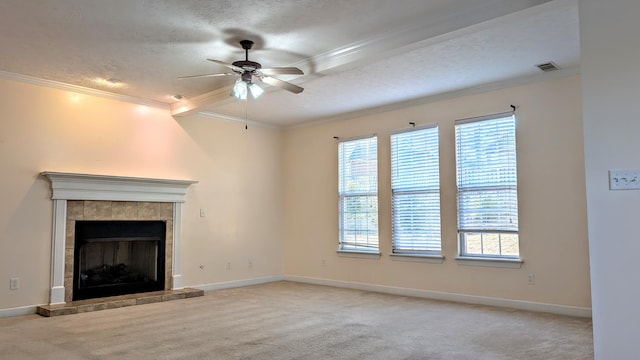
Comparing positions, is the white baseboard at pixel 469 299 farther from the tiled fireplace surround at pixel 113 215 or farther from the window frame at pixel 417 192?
the tiled fireplace surround at pixel 113 215

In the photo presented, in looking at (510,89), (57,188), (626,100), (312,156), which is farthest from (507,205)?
(57,188)

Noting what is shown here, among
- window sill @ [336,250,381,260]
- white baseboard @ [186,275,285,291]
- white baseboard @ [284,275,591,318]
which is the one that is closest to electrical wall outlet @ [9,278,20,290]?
white baseboard @ [186,275,285,291]

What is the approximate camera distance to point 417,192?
646cm

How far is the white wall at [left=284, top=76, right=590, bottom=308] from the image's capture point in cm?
516

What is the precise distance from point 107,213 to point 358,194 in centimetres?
359

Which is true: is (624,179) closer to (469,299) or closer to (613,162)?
(613,162)

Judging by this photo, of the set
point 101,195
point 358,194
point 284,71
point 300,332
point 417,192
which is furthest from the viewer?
point 358,194

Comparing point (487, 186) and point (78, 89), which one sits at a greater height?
point (78, 89)

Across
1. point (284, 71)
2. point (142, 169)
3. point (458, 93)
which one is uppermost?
point (458, 93)

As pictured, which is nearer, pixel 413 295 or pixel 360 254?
pixel 413 295

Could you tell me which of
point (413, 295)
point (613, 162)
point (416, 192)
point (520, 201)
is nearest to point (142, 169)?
point (416, 192)

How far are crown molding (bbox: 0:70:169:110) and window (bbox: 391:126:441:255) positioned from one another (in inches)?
138

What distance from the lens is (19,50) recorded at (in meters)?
4.60

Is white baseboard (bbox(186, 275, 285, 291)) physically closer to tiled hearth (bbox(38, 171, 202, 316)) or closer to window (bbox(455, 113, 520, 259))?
tiled hearth (bbox(38, 171, 202, 316))
